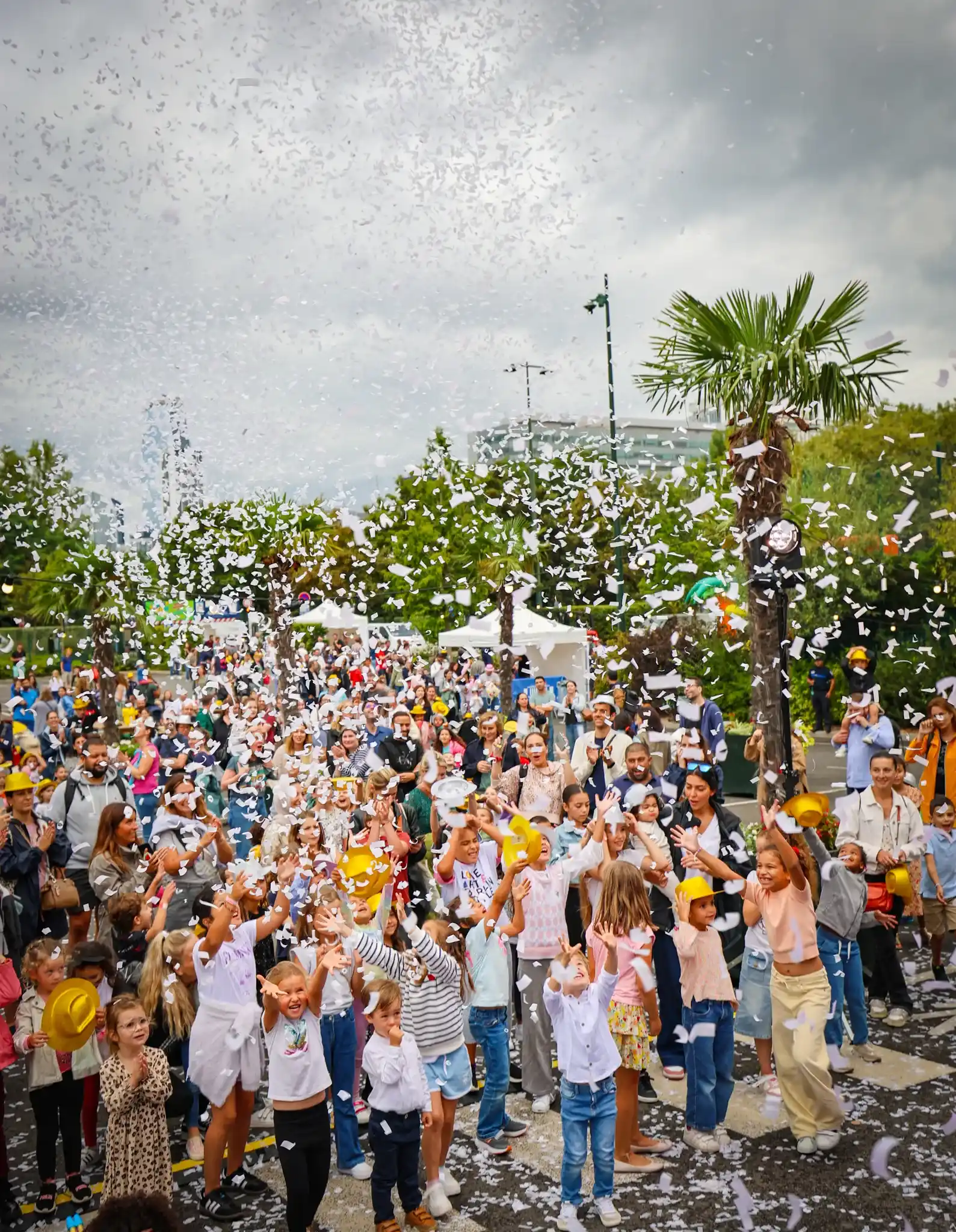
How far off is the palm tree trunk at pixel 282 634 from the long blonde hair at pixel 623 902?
506 inches

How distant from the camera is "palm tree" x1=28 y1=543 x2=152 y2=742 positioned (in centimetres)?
1816

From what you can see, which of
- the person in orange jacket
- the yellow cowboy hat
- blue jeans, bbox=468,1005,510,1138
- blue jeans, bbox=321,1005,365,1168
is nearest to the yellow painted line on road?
blue jeans, bbox=321,1005,365,1168

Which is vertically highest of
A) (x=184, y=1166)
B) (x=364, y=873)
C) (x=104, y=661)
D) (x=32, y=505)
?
(x=32, y=505)

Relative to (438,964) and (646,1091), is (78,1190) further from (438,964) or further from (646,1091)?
(646,1091)

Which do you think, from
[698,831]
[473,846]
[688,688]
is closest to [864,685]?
[688,688]

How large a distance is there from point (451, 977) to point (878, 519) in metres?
19.7

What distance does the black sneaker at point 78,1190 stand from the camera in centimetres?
499

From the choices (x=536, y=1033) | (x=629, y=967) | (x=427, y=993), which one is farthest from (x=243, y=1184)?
(x=629, y=967)

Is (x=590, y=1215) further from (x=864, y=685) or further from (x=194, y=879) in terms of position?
(x=864, y=685)

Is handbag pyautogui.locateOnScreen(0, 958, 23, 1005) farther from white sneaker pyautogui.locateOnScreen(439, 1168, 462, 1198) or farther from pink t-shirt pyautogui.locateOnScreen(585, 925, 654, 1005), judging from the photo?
pink t-shirt pyautogui.locateOnScreen(585, 925, 654, 1005)

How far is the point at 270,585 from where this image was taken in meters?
22.1

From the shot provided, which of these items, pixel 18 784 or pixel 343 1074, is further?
pixel 18 784

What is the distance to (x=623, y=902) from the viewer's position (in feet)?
16.6

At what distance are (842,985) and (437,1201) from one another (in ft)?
8.73
